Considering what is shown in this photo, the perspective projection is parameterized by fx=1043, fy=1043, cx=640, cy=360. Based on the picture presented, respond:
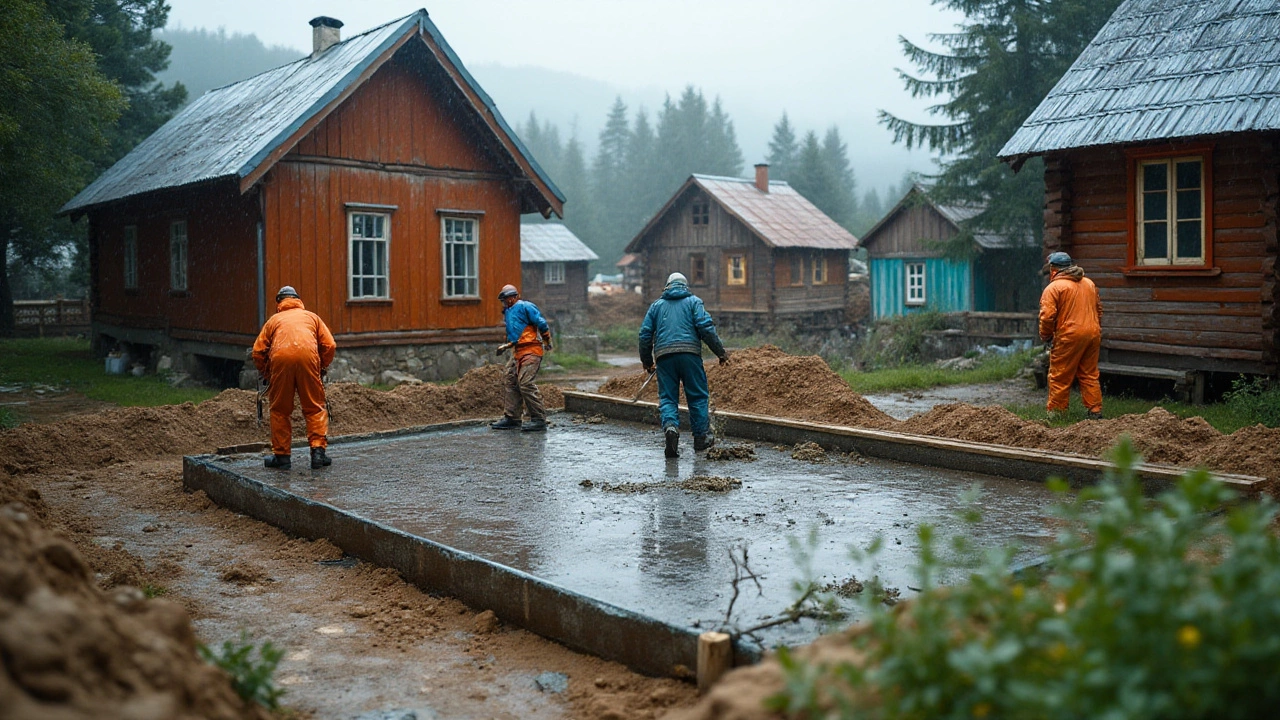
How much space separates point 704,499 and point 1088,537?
2820 millimetres

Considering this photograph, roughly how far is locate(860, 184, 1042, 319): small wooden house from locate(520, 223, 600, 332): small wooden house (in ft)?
44.7

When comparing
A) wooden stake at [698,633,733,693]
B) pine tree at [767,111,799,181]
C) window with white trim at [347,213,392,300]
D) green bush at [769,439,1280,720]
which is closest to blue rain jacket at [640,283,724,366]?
wooden stake at [698,633,733,693]

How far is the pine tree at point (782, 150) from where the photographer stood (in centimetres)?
9000

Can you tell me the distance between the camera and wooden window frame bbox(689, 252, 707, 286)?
38938 millimetres

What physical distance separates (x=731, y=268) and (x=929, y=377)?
67.1 ft

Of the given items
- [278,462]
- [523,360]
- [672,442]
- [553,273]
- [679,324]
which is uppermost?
[553,273]

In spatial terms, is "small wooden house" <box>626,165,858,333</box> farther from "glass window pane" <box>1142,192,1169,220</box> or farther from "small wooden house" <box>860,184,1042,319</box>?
"glass window pane" <box>1142,192,1169,220</box>

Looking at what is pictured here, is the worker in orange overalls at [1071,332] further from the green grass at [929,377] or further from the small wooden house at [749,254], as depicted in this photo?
the small wooden house at [749,254]

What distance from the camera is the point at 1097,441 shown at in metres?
9.04

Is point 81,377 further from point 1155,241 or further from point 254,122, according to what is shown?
point 1155,241

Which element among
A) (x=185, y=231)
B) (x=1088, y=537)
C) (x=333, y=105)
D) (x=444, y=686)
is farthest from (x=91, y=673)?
(x=185, y=231)

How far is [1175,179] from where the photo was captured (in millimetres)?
13727

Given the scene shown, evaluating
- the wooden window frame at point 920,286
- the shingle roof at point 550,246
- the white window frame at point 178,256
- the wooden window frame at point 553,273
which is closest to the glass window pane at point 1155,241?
the white window frame at point 178,256

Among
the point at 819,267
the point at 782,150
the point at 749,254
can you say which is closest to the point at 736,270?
the point at 749,254
